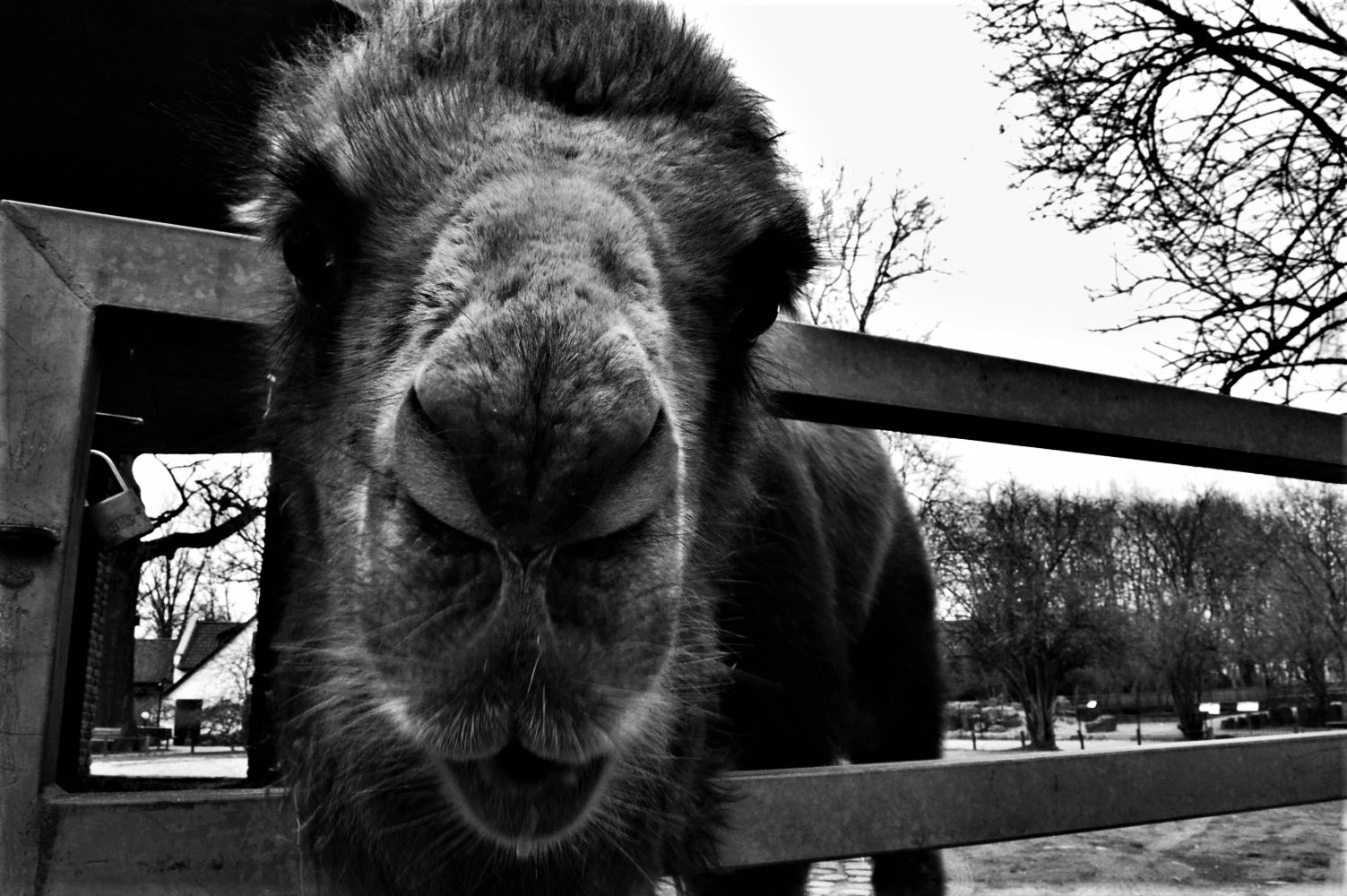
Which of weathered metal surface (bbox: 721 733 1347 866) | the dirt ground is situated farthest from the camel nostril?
the dirt ground

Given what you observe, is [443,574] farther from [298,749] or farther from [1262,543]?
[1262,543]

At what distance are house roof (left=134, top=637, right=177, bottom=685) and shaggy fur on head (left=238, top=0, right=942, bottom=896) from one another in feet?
194

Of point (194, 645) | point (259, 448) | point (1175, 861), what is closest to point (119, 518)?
point (259, 448)

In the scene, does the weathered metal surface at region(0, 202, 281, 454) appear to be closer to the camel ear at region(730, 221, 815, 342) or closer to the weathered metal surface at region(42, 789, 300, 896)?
the weathered metal surface at region(42, 789, 300, 896)

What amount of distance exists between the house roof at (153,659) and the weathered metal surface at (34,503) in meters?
59.0

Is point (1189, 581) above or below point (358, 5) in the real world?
above

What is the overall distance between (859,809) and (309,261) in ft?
4.98

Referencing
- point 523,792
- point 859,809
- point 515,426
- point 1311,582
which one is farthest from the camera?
point 1311,582

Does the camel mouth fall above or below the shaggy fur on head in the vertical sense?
below

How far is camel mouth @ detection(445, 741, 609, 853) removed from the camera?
1.38 m

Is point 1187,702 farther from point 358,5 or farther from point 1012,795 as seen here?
point 358,5

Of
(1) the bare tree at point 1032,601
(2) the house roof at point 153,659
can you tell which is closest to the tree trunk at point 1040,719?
(1) the bare tree at point 1032,601

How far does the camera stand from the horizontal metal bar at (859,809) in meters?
1.65

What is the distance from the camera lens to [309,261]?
1994mm
